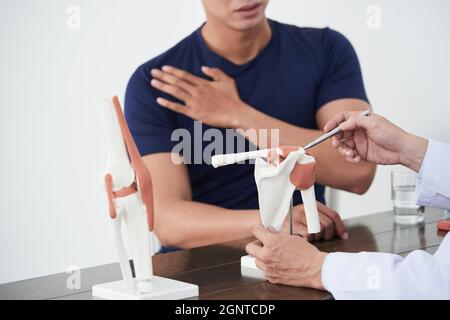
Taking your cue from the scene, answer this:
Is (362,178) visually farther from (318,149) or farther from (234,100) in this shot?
(234,100)

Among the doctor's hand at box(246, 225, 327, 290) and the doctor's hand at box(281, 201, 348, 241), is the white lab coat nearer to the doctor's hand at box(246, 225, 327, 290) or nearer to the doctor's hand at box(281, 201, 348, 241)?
the doctor's hand at box(246, 225, 327, 290)

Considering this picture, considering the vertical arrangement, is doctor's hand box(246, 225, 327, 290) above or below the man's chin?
below

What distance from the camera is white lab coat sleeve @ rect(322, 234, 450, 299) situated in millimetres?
1241

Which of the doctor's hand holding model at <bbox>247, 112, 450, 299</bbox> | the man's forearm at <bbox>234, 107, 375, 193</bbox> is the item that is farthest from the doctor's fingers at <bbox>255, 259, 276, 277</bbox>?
the man's forearm at <bbox>234, 107, 375, 193</bbox>

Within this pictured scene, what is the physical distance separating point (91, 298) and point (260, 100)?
1.44 m

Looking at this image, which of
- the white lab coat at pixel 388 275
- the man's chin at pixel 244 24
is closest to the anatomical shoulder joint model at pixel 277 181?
the white lab coat at pixel 388 275

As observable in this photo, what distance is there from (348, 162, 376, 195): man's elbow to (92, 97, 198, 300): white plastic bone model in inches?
48.7

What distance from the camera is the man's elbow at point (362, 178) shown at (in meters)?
2.44

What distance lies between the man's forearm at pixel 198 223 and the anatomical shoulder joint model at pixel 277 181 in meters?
0.46

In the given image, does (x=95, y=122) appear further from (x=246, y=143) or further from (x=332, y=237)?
(x=332, y=237)

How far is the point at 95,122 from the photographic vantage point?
3.11 metres
